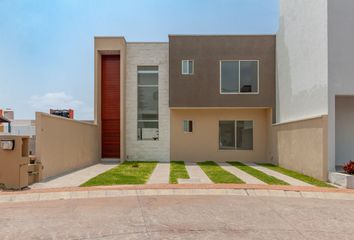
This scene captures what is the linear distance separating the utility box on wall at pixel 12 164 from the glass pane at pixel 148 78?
951 cm

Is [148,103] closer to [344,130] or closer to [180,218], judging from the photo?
[344,130]

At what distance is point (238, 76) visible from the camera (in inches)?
681

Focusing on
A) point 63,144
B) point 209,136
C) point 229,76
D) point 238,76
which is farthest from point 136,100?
point 63,144

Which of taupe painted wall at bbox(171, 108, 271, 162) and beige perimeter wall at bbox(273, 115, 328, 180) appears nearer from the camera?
beige perimeter wall at bbox(273, 115, 328, 180)

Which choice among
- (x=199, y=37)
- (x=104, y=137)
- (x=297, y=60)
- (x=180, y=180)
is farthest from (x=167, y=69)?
(x=180, y=180)

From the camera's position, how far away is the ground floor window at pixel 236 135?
18.3m

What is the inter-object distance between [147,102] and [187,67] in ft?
10.6

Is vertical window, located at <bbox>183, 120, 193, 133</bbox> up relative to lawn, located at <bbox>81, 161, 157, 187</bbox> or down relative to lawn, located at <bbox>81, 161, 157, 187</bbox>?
up

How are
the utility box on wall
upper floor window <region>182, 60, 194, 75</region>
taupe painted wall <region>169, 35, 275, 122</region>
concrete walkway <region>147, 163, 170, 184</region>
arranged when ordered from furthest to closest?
upper floor window <region>182, 60, 194, 75</region> → taupe painted wall <region>169, 35, 275, 122</region> → concrete walkway <region>147, 163, 170, 184</region> → the utility box on wall

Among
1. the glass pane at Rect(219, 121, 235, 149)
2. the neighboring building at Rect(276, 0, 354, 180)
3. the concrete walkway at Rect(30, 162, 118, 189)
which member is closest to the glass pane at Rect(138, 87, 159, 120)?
the glass pane at Rect(219, 121, 235, 149)

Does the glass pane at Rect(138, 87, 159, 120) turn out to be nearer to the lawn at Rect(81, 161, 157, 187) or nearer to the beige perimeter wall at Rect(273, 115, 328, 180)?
the lawn at Rect(81, 161, 157, 187)

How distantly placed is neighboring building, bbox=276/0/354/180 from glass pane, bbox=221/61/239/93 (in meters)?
2.78

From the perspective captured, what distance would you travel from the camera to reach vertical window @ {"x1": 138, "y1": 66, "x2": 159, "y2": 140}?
18422 millimetres

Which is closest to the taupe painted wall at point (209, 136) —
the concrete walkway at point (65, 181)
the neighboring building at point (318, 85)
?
the neighboring building at point (318, 85)
